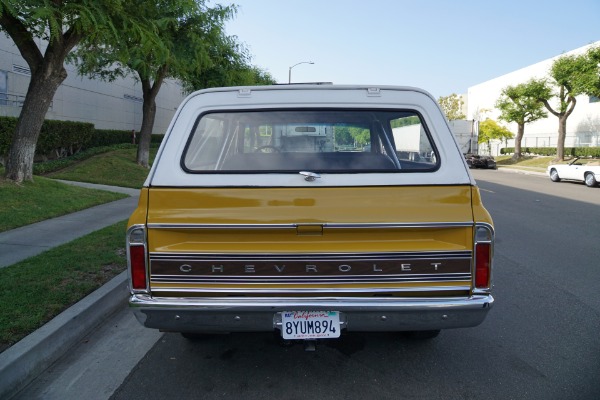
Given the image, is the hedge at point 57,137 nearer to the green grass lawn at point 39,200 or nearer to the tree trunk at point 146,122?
the tree trunk at point 146,122

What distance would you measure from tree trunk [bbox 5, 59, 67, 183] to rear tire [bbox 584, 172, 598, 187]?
1959 cm

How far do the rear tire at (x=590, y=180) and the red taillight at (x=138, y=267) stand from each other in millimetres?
20602

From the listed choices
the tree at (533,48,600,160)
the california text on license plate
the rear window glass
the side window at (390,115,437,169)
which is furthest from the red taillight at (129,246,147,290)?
the tree at (533,48,600,160)

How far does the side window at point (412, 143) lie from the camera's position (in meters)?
3.24

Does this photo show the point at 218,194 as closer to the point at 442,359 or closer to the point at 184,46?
the point at 442,359

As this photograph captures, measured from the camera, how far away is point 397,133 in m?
3.97

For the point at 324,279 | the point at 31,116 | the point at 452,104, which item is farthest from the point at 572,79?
the point at 452,104

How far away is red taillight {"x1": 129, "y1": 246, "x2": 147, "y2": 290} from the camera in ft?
9.12

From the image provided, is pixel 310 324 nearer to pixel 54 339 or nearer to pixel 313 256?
pixel 313 256

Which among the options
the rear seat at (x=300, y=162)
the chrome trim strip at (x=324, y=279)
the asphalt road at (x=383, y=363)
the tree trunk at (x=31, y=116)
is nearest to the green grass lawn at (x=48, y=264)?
the tree trunk at (x=31, y=116)

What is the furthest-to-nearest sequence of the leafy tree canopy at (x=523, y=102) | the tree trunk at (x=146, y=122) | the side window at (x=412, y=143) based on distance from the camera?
the leafy tree canopy at (x=523, y=102)
the tree trunk at (x=146, y=122)
the side window at (x=412, y=143)

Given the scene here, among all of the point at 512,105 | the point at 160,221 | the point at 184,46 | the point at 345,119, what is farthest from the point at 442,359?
the point at 512,105

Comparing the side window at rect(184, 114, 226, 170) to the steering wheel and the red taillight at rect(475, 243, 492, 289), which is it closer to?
the steering wheel

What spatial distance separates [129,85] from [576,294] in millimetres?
30441
